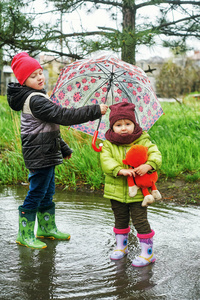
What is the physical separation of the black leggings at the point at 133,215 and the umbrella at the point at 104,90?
0.82 m

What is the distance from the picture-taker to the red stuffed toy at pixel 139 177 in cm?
289

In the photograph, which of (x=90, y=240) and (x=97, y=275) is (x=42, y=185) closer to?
(x=90, y=240)

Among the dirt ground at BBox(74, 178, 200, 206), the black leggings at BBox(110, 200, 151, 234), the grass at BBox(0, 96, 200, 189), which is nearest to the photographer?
the black leggings at BBox(110, 200, 151, 234)

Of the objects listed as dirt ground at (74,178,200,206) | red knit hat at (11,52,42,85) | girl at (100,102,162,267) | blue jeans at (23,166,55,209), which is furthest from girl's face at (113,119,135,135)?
dirt ground at (74,178,200,206)

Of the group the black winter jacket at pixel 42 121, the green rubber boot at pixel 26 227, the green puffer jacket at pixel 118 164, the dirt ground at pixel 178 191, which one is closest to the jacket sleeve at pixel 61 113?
the black winter jacket at pixel 42 121

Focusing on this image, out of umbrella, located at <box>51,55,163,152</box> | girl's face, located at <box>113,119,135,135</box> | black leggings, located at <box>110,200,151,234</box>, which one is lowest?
black leggings, located at <box>110,200,151,234</box>

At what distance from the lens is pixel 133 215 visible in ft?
9.95

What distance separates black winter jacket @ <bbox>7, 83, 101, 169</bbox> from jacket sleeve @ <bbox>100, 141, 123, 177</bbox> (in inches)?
10.8

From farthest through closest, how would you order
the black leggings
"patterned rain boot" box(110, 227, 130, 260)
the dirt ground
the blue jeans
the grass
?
the grass
the dirt ground
the blue jeans
"patterned rain boot" box(110, 227, 130, 260)
the black leggings

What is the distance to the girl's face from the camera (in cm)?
301

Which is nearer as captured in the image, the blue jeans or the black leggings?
the black leggings

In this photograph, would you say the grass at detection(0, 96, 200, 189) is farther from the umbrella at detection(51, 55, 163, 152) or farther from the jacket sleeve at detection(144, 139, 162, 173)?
the jacket sleeve at detection(144, 139, 162, 173)

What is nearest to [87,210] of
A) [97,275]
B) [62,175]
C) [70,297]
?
[62,175]

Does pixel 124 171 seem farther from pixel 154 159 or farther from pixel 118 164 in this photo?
pixel 154 159
